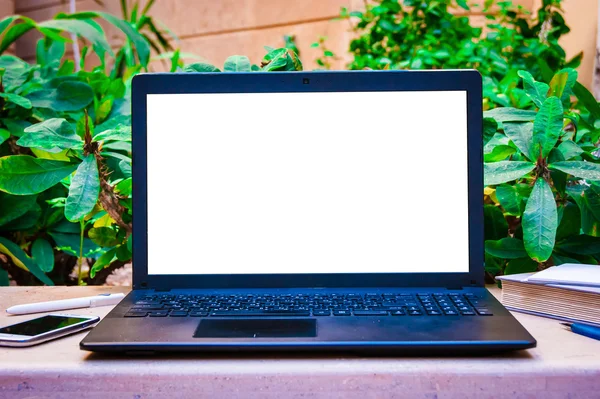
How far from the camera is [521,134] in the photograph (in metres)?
0.77

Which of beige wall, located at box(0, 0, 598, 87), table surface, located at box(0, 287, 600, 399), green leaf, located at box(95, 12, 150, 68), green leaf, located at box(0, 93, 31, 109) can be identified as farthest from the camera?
beige wall, located at box(0, 0, 598, 87)

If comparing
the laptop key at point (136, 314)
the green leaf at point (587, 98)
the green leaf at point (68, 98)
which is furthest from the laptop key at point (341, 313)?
the green leaf at point (68, 98)

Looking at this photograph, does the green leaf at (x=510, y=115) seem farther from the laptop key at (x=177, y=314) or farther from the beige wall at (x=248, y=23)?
the beige wall at (x=248, y=23)

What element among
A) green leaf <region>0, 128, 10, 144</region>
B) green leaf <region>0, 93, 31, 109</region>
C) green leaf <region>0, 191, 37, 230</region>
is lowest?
green leaf <region>0, 191, 37, 230</region>

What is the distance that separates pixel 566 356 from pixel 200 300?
399mm

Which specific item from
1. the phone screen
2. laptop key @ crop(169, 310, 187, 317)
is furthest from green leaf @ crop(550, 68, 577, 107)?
the phone screen

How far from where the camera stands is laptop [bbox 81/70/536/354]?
704 mm

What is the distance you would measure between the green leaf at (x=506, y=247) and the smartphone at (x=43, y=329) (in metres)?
0.54

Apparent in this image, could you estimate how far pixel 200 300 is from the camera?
654 mm

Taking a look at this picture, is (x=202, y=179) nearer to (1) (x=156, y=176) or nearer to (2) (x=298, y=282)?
(1) (x=156, y=176)

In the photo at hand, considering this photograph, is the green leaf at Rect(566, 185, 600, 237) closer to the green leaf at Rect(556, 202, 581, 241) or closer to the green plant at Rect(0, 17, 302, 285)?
the green leaf at Rect(556, 202, 581, 241)

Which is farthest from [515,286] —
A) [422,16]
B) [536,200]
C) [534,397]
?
[422,16]

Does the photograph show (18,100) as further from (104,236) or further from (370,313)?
(370,313)

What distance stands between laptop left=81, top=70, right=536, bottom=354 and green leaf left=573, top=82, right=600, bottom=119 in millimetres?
240
